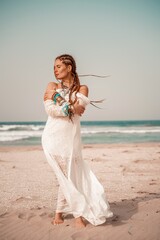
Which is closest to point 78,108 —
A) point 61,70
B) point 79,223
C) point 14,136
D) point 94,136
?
point 61,70

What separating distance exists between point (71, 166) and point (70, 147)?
0.25 meters

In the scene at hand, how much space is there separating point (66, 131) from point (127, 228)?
1561 millimetres

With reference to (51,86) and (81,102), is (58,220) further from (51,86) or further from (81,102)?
(51,86)

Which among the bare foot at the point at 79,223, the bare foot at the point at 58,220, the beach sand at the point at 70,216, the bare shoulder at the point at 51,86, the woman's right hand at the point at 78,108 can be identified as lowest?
the beach sand at the point at 70,216

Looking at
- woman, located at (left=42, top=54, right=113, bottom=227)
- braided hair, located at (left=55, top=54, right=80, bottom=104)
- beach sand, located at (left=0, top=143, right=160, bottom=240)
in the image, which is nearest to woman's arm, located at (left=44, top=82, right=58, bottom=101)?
woman, located at (left=42, top=54, right=113, bottom=227)

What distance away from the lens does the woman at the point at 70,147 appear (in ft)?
10.7

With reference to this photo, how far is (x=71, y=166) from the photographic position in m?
3.33

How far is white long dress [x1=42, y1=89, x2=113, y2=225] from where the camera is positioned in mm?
3273

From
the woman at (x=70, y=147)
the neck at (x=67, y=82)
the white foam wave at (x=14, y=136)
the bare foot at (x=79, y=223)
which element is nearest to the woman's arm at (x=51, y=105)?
the woman at (x=70, y=147)

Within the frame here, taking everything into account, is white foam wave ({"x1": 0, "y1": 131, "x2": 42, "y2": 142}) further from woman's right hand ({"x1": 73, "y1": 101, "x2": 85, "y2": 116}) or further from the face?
woman's right hand ({"x1": 73, "y1": 101, "x2": 85, "y2": 116})

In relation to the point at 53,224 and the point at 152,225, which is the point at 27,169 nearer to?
the point at 53,224

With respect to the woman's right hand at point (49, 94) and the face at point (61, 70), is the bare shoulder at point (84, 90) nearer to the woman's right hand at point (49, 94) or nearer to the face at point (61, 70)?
the face at point (61, 70)

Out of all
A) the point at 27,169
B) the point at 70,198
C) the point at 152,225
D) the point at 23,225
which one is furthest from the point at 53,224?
the point at 27,169

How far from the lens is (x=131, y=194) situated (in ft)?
17.7
